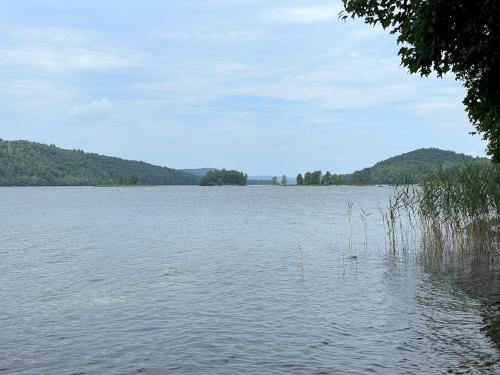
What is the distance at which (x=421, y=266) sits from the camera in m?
29.3

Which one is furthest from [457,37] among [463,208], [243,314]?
[463,208]

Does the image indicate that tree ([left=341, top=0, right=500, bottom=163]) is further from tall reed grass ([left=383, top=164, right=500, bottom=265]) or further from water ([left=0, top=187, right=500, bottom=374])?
tall reed grass ([left=383, top=164, right=500, bottom=265])

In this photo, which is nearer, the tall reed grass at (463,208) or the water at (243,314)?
the water at (243,314)

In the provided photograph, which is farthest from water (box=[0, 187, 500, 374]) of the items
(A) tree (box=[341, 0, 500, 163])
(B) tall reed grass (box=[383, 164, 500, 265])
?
(A) tree (box=[341, 0, 500, 163])

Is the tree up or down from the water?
up

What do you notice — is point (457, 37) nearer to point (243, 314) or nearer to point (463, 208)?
point (243, 314)

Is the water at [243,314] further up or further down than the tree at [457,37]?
further down

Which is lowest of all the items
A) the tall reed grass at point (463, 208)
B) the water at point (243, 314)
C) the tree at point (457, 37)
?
the water at point (243, 314)

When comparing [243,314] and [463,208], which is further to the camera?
[463,208]

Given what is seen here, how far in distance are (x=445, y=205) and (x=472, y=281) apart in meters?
6.50

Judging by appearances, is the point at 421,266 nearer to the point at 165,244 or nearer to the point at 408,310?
the point at 408,310

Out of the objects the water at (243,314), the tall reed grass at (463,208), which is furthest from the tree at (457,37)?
the tall reed grass at (463,208)

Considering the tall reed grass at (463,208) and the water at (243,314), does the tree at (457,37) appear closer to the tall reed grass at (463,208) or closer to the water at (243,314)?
the water at (243,314)

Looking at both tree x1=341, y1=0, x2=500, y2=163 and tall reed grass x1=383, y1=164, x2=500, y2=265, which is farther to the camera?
tall reed grass x1=383, y1=164, x2=500, y2=265
